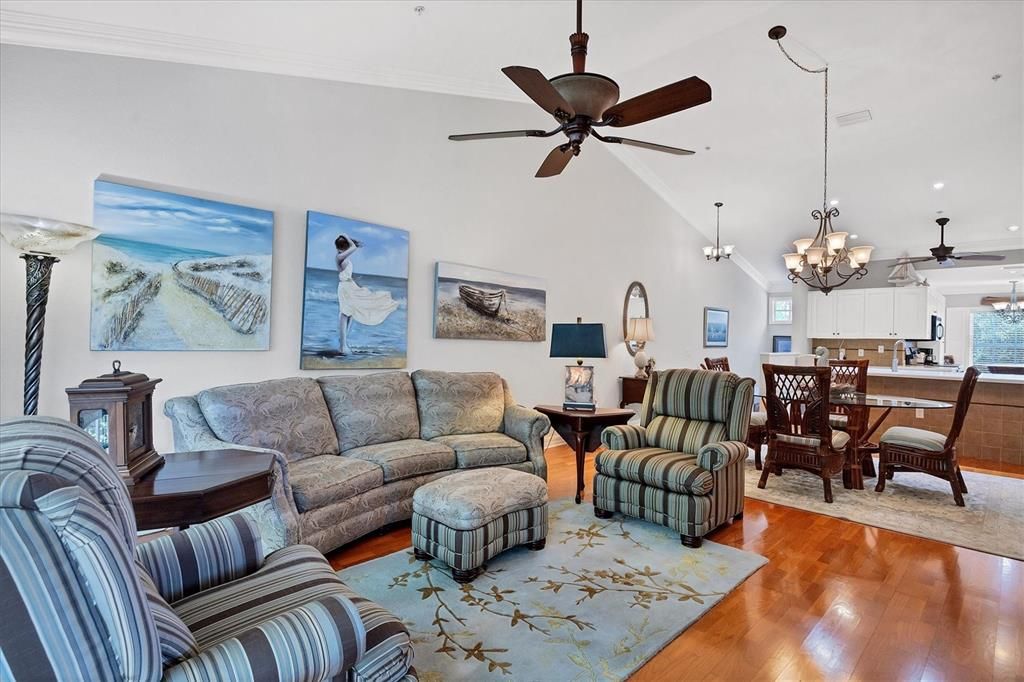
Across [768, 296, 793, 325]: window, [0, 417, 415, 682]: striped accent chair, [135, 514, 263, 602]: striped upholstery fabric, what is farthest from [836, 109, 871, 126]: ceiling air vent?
[135, 514, 263, 602]: striped upholstery fabric

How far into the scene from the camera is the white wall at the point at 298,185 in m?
2.85

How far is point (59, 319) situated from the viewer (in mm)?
2875

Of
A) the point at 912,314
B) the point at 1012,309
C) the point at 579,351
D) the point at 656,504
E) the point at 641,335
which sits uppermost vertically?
the point at 1012,309

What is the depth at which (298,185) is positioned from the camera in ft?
12.3

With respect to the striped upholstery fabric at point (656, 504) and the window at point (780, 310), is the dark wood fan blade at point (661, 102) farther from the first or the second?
the window at point (780, 310)

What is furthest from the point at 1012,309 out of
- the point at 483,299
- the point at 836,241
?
the point at 483,299

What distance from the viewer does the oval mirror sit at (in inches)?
259

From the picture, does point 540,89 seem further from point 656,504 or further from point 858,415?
point 858,415

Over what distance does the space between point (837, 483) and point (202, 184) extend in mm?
5575

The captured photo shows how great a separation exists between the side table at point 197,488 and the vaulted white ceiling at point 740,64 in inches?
103

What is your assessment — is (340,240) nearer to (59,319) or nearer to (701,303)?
(59,319)

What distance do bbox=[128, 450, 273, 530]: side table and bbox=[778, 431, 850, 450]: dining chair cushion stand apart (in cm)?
380

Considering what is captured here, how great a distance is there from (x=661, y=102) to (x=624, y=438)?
2208 millimetres

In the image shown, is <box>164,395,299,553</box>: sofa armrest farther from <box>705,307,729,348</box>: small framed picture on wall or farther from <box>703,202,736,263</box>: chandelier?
<box>705,307,729,348</box>: small framed picture on wall
